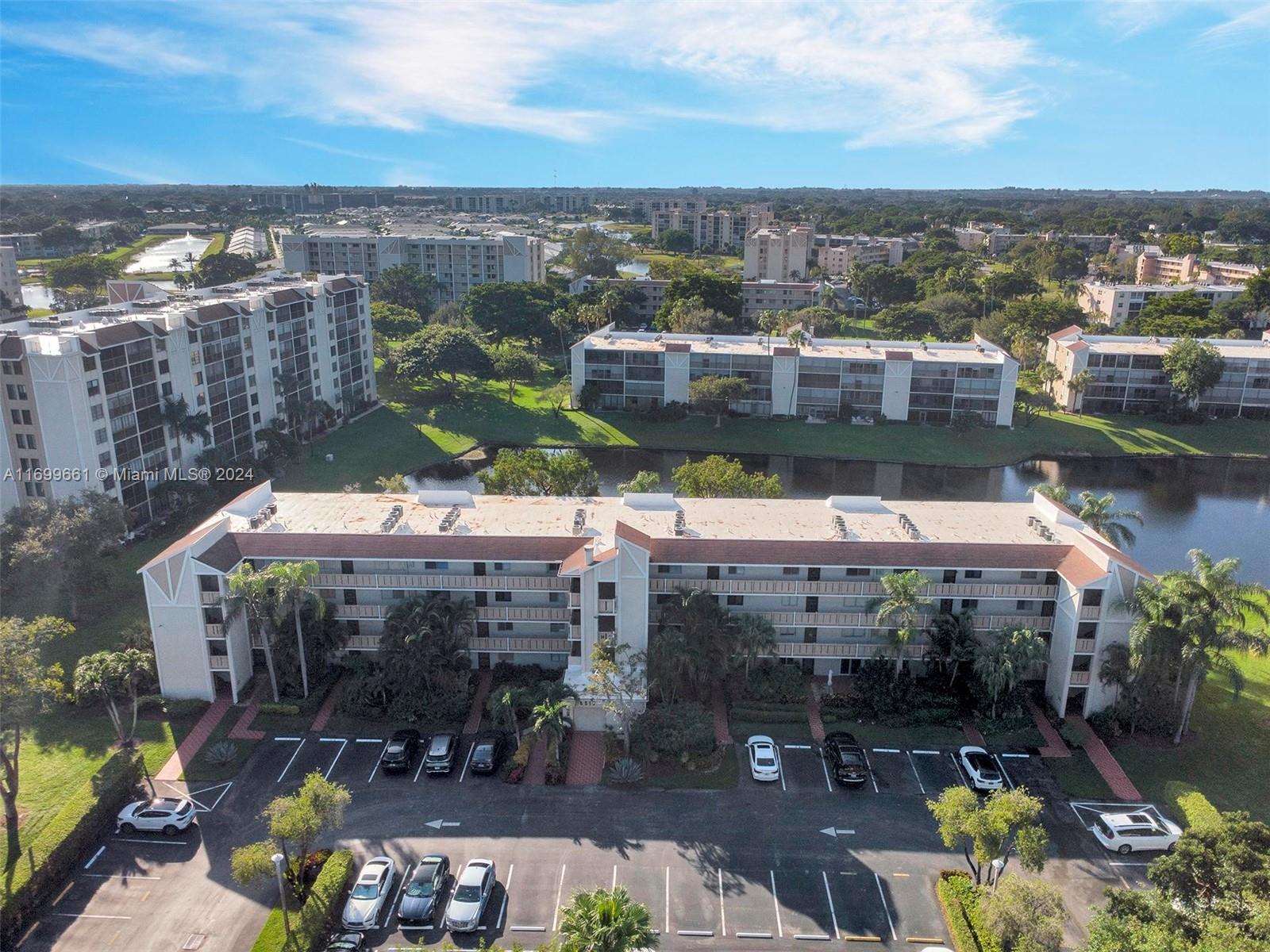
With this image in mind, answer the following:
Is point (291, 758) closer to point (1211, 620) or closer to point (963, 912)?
point (963, 912)

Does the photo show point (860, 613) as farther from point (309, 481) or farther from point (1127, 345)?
point (1127, 345)

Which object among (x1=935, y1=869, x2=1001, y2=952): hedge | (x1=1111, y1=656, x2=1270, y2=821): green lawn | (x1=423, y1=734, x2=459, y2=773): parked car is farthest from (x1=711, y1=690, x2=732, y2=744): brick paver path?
(x1=1111, y1=656, x2=1270, y2=821): green lawn

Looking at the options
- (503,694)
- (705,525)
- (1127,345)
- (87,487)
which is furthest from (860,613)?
(1127,345)

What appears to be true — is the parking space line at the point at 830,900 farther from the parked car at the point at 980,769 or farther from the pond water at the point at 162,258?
the pond water at the point at 162,258

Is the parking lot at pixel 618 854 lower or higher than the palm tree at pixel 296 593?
lower

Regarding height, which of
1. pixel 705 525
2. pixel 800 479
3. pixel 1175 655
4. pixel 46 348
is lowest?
pixel 800 479

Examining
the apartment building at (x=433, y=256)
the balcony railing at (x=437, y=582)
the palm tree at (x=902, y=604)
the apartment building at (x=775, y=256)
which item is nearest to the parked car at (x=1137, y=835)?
the palm tree at (x=902, y=604)
